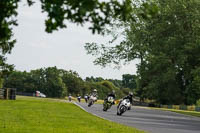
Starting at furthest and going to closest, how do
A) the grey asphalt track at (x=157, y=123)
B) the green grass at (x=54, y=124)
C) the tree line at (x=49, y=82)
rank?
1. the tree line at (x=49, y=82)
2. the grey asphalt track at (x=157, y=123)
3. the green grass at (x=54, y=124)

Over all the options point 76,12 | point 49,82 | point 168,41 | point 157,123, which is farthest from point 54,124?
point 49,82

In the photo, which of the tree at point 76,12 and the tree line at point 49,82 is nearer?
the tree at point 76,12

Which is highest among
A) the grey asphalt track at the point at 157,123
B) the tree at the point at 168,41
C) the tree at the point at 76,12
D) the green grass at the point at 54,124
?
the tree at the point at 168,41

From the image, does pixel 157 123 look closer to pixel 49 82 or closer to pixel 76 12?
pixel 76 12

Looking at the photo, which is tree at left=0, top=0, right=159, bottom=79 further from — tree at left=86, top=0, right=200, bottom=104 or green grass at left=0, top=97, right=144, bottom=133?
tree at left=86, top=0, right=200, bottom=104

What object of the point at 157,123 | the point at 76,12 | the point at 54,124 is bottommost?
the point at 157,123

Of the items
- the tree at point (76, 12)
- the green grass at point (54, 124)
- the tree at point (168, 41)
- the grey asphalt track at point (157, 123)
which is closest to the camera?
the tree at point (76, 12)

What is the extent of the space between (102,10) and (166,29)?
37.6 m

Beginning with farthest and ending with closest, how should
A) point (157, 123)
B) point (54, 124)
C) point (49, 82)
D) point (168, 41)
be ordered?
point (49, 82)
point (168, 41)
point (157, 123)
point (54, 124)

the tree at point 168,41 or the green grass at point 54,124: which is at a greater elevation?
the tree at point 168,41

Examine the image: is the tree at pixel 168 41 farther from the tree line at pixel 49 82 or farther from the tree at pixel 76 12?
the tree line at pixel 49 82

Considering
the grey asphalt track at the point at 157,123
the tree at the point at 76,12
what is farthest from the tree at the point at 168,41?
the tree at the point at 76,12

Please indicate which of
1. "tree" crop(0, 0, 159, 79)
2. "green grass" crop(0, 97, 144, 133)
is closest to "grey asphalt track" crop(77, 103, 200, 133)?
"green grass" crop(0, 97, 144, 133)

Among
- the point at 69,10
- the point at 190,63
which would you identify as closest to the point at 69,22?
the point at 69,10
